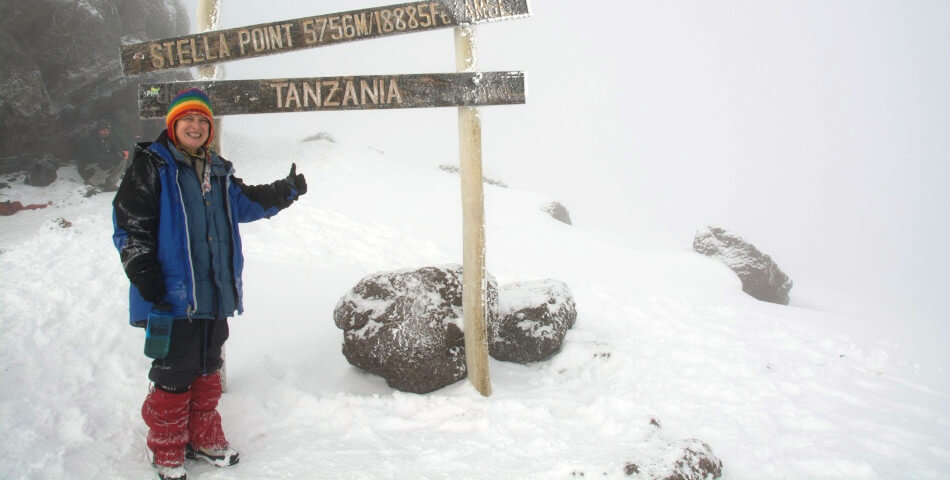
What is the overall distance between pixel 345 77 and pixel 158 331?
2.48 m

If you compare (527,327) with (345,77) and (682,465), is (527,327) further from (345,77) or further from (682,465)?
(345,77)

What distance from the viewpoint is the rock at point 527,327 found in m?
5.88

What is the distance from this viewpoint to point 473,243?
187 inches

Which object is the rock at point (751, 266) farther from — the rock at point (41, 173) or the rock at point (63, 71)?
the rock at point (41, 173)

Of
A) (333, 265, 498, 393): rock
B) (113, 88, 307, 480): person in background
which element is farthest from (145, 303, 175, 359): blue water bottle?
(333, 265, 498, 393): rock

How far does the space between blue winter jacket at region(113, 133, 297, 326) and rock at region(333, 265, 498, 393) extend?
6.72ft

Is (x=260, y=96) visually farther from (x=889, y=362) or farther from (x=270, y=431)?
(x=889, y=362)

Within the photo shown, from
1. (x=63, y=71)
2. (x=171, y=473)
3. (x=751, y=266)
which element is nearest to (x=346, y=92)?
(x=171, y=473)

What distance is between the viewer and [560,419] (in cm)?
453

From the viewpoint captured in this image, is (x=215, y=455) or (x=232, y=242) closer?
(x=215, y=455)

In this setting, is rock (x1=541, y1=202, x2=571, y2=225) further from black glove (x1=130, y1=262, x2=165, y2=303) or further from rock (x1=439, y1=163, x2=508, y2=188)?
black glove (x1=130, y1=262, x2=165, y2=303)

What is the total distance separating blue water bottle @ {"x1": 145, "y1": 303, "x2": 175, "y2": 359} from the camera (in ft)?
9.78

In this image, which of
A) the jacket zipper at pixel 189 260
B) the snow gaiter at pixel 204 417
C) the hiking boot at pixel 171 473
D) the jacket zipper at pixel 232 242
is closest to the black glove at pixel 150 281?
the jacket zipper at pixel 189 260

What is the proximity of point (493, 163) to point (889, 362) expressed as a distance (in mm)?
66384
